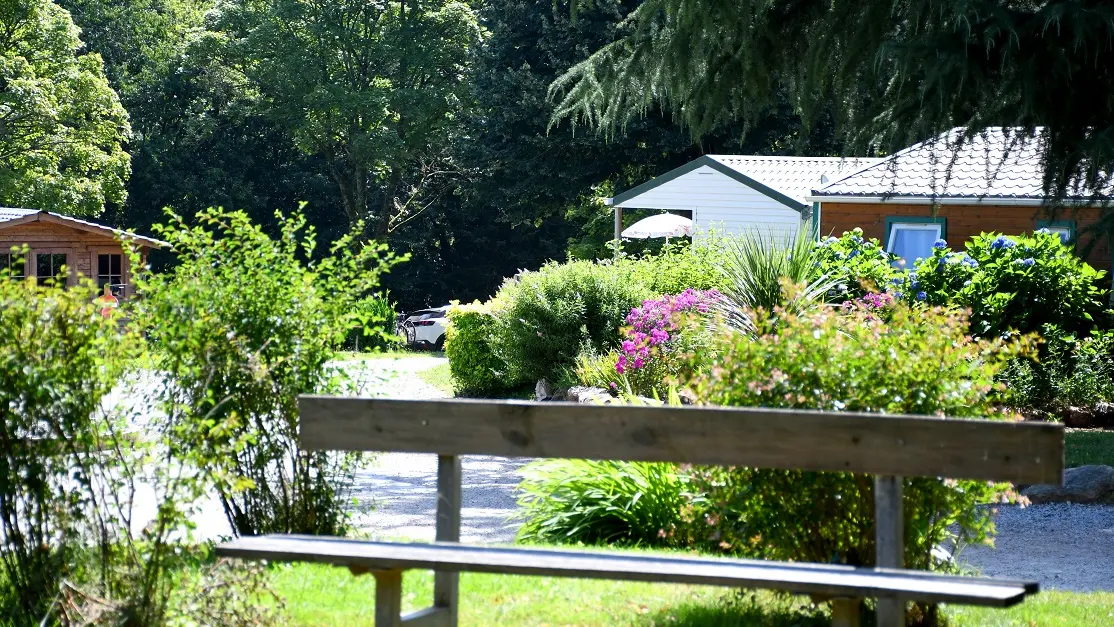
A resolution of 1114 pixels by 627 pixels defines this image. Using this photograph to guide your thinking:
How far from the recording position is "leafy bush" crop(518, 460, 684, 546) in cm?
697

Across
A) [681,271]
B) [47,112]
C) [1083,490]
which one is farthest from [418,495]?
[47,112]

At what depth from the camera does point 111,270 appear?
3419cm

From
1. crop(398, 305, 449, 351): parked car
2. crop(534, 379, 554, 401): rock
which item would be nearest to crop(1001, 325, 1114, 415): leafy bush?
crop(534, 379, 554, 401): rock

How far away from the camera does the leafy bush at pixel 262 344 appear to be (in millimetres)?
6105

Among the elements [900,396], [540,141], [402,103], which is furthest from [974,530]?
[402,103]

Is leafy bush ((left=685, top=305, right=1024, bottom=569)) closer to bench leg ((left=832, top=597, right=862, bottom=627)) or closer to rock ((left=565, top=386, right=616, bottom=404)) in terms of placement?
bench leg ((left=832, top=597, right=862, bottom=627))

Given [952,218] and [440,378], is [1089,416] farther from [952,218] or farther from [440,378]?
[440,378]

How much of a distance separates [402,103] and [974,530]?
4023cm

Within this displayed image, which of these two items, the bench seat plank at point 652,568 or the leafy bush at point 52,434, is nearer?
the bench seat plank at point 652,568

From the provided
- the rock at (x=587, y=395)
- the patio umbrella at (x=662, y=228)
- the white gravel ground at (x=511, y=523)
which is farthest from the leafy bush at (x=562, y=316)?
the patio umbrella at (x=662, y=228)

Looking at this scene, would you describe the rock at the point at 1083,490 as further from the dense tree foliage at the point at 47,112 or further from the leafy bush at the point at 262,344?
the dense tree foliage at the point at 47,112

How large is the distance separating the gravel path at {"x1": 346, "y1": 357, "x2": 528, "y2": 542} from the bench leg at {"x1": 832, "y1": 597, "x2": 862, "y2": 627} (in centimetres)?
293

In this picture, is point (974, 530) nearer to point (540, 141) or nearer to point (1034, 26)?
point (1034, 26)

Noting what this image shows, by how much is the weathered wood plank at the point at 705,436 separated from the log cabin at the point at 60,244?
27.1m
